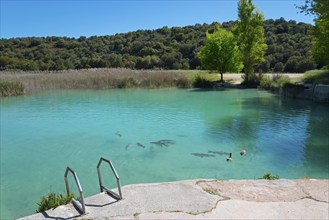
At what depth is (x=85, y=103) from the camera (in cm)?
1723

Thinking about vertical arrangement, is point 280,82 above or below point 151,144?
above

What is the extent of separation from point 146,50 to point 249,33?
2851 centimetres

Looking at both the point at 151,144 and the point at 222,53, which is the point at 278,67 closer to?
the point at 222,53

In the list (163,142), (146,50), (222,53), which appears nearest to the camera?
(163,142)

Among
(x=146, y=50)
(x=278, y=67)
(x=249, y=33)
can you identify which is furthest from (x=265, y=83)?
(x=146, y=50)

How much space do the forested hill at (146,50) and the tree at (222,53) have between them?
1167 centimetres

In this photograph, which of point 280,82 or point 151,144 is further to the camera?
point 280,82

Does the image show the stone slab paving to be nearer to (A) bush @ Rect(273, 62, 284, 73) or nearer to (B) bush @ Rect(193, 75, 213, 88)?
(B) bush @ Rect(193, 75, 213, 88)

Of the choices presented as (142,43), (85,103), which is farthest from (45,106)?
(142,43)

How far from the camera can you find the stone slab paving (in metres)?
3.26

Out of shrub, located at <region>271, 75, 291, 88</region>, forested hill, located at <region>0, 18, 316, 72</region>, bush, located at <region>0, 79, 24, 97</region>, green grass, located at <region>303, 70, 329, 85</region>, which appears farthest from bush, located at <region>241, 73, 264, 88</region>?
bush, located at <region>0, 79, 24, 97</region>

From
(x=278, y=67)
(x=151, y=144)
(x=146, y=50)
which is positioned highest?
(x=146, y=50)

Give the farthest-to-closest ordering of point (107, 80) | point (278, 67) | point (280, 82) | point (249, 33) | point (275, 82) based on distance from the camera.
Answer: point (278, 67) < point (107, 80) < point (249, 33) < point (275, 82) < point (280, 82)

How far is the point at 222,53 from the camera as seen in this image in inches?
985
